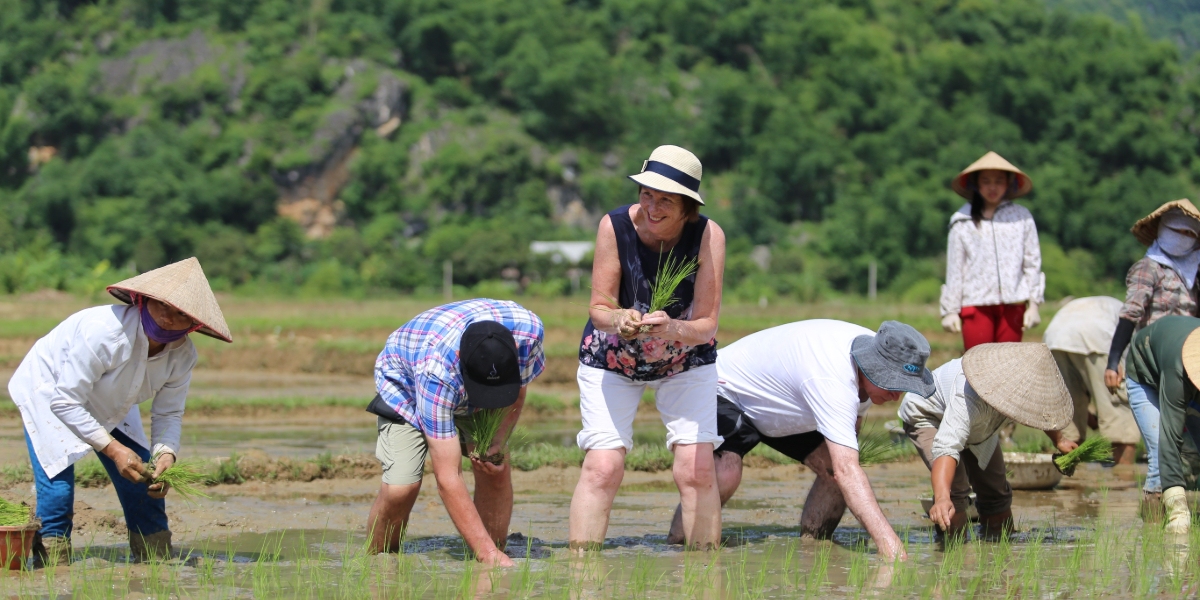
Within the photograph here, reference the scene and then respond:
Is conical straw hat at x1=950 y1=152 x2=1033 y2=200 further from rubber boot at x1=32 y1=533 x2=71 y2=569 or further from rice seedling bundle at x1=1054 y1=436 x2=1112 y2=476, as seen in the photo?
rubber boot at x1=32 y1=533 x2=71 y2=569

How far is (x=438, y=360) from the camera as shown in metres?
4.37

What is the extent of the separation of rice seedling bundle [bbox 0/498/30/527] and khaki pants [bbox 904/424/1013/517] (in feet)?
12.4

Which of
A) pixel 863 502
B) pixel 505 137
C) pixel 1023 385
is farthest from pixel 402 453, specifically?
pixel 505 137

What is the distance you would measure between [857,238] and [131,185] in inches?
1454

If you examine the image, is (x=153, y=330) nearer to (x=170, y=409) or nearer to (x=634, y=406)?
(x=170, y=409)

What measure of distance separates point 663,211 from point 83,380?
7.63ft

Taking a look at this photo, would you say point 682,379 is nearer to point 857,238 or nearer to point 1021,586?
point 1021,586

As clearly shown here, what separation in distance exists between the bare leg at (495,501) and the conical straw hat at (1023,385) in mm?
2033

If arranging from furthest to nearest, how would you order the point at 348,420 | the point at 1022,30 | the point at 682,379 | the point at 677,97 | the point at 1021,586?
the point at 1022,30, the point at 677,97, the point at 348,420, the point at 682,379, the point at 1021,586

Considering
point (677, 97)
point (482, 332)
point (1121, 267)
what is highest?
point (677, 97)

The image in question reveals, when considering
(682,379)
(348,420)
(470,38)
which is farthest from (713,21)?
(682,379)

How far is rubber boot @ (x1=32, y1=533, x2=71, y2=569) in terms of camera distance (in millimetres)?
4395

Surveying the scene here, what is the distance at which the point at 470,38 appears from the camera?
73812mm

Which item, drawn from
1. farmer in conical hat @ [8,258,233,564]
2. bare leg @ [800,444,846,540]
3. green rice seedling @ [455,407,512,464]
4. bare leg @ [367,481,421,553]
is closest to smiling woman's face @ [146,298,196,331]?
farmer in conical hat @ [8,258,233,564]
